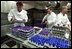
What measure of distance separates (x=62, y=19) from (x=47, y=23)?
14.8 inches

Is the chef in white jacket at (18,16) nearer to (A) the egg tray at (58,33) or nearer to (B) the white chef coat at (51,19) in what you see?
(B) the white chef coat at (51,19)

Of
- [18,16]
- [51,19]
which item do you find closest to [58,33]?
[51,19]

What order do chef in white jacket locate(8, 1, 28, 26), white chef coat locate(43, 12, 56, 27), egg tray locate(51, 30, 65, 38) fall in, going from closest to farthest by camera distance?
egg tray locate(51, 30, 65, 38), chef in white jacket locate(8, 1, 28, 26), white chef coat locate(43, 12, 56, 27)

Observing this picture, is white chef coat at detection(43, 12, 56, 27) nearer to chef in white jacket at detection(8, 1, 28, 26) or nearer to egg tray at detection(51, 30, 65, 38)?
chef in white jacket at detection(8, 1, 28, 26)

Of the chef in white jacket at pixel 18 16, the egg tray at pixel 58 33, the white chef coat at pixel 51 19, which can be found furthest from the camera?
the white chef coat at pixel 51 19

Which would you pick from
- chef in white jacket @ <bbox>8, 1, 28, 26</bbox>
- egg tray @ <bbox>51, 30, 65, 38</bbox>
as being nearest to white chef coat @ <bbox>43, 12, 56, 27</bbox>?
chef in white jacket @ <bbox>8, 1, 28, 26</bbox>

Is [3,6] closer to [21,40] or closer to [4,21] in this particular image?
[4,21]

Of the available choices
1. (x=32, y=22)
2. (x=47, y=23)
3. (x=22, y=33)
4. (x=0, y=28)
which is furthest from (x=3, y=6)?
(x=22, y=33)

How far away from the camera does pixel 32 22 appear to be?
3814 millimetres

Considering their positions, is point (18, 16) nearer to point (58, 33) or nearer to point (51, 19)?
point (51, 19)

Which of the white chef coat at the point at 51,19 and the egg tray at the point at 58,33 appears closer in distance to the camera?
the egg tray at the point at 58,33

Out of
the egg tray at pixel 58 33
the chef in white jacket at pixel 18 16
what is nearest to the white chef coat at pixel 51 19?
the chef in white jacket at pixel 18 16

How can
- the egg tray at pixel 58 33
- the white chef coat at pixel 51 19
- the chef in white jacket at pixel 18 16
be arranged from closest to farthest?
the egg tray at pixel 58 33
the chef in white jacket at pixel 18 16
the white chef coat at pixel 51 19

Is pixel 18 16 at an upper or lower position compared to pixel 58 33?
upper
